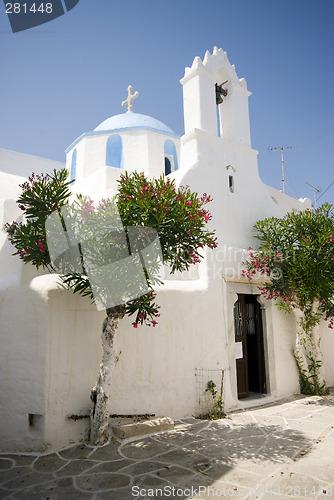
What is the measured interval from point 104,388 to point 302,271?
16.1 feet

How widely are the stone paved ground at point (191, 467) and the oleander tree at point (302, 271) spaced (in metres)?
2.78

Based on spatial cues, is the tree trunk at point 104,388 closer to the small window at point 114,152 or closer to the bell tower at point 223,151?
the bell tower at point 223,151

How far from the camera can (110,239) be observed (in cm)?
483

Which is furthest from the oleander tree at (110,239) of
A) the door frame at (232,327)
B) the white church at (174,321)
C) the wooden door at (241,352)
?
the wooden door at (241,352)

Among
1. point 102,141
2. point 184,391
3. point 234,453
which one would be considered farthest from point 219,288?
point 102,141

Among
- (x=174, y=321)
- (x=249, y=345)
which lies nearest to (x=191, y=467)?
(x=174, y=321)

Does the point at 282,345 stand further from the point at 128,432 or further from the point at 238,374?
the point at 128,432

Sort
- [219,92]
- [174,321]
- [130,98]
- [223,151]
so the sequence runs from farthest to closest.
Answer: [130,98] < [219,92] < [223,151] < [174,321]

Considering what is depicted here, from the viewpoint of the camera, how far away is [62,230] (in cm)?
490

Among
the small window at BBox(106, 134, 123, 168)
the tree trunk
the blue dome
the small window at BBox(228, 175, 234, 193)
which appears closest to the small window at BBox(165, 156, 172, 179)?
the blue dome

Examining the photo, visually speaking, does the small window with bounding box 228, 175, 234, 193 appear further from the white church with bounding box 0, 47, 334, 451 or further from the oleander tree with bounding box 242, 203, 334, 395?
the oleander tree with bounding box 242, 203, 334, 395

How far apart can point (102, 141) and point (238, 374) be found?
327 inches

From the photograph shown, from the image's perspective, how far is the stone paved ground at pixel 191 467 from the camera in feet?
12.2

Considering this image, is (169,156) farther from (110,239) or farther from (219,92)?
(110,239)
